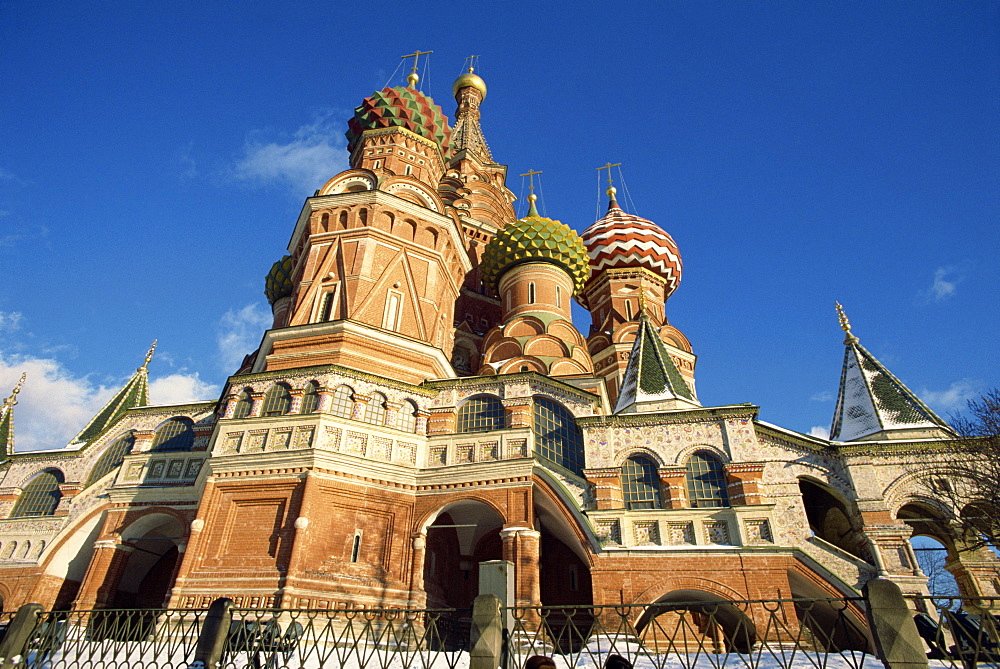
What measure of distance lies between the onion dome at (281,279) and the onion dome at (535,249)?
7.36 m

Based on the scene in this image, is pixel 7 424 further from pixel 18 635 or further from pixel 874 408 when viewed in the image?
pixel 874 408

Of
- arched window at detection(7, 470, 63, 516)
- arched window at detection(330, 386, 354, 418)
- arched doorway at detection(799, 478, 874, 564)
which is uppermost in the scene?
arched window at detection(330, 386, 354, 418)

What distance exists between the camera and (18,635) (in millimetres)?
8477

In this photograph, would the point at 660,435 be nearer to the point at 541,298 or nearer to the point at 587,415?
the point at 587,415

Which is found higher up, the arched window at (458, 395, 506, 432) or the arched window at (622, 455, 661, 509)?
the arched window at (458, 395, 506, 432)

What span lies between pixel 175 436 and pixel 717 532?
1469 centimetres

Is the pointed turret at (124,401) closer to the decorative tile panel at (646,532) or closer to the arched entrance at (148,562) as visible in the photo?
the arched entrance at (148,562)

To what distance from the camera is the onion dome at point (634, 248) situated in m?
29.5

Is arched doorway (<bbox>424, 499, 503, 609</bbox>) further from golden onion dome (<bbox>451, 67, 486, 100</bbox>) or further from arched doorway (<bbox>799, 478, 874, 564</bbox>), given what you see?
golden onion dome (<bbox>451, 67, 486, 100</bbox>)

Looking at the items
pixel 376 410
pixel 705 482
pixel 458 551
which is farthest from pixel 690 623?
pixel 376 410

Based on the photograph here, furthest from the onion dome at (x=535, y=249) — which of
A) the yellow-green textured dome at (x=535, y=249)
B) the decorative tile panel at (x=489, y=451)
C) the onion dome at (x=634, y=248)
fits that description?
the decorative tile panel at (x=489, y=451)

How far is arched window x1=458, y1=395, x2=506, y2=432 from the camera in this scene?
15.0 m

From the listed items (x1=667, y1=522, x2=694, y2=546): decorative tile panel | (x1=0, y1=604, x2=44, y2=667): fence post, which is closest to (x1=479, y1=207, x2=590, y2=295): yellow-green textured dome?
(x1=667, y1=522, x2=694, y2=546): decorative tile panel

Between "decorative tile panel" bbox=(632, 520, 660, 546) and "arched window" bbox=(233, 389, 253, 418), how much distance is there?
925cm
